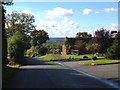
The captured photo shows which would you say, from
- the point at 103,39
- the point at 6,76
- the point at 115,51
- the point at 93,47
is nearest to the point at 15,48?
the point at 6,76

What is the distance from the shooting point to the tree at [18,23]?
4591 centimetres

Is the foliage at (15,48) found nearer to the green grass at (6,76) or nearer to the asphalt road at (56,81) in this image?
the green grass at (6,76)

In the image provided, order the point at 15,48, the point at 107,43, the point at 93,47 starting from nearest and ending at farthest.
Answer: the point at 15,48 < the point at 107,43 < the point at 93,47

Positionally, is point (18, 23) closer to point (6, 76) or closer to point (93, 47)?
point (93, 47)

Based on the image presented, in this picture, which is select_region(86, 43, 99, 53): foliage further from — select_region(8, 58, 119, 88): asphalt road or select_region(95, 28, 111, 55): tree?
select_region(8, 58, 119, 88): asphalt road

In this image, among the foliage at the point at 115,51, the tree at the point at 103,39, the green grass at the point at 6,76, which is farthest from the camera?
the tree at the point at 103,39

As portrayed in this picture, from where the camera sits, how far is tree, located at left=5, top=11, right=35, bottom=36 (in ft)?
151

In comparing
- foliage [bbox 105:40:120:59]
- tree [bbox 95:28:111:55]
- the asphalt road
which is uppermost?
tree [bbox 95:28:111:55]

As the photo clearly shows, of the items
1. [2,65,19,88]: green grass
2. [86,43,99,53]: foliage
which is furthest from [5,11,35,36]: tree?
[2,65,19,88]: green grass

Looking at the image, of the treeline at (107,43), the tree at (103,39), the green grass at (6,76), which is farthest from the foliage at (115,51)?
the green grass at (6,76)

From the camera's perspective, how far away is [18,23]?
47.6 meters

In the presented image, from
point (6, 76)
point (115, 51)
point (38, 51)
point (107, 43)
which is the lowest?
point (38, 51)

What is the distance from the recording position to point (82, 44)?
54.0 m

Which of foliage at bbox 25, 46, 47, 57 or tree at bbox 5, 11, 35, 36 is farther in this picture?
foliage at bbox 25, 46, 47, 57
